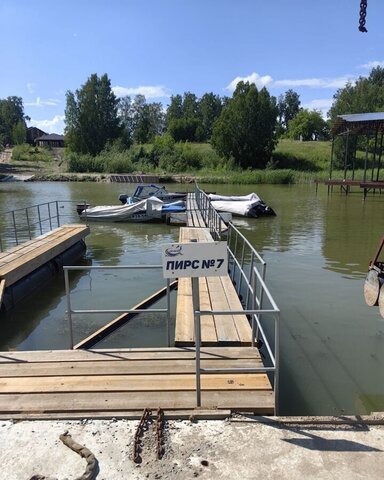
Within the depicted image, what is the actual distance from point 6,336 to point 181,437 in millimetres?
5432

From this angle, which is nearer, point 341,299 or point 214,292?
point 214,292

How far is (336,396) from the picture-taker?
5672 mm

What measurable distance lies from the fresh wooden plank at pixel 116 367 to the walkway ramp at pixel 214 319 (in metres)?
0.55

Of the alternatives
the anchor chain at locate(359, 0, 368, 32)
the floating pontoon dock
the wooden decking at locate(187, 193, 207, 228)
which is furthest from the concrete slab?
the wooden decking at locate(187, 193, 207, 228)

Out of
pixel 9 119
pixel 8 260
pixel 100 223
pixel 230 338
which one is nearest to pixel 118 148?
pixel 100 223

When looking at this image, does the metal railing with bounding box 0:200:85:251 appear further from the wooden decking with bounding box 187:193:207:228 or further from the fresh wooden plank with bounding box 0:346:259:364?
the fresh wooden plank with bounding box 0:346:259:364

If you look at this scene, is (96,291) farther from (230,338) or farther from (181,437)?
(181,437)

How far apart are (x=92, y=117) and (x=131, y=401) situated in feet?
270

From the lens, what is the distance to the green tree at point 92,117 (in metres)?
80.8

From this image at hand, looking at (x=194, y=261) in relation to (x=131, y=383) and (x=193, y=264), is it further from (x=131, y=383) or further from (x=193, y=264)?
(x=131, y=383)

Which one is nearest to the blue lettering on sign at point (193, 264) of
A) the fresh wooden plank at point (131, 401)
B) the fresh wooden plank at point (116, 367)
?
the fresh wooden plank at point (131, 401)

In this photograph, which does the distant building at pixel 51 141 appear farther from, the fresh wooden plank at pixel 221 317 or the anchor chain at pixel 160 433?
the anchor chain at pixel 160 433

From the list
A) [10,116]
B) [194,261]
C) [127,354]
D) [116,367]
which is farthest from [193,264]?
[10,116]

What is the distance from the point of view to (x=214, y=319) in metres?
6.50
